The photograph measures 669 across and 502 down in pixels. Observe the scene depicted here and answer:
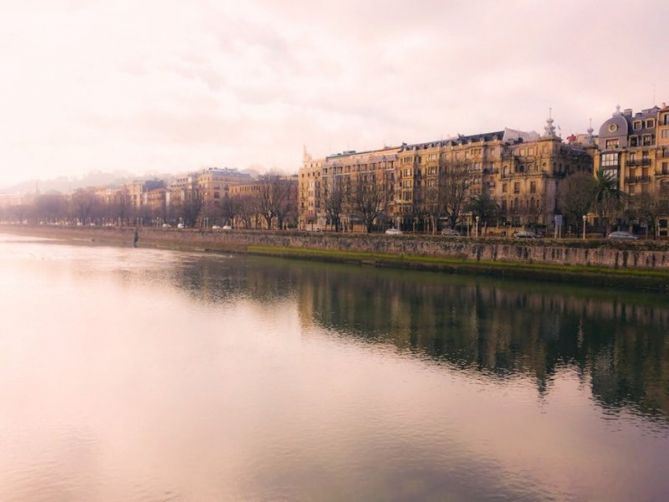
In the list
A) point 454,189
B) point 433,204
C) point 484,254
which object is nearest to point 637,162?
point 454,189

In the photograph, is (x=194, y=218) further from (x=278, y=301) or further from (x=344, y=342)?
(x=344, y=342)

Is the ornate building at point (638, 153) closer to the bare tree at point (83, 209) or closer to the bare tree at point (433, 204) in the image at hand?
the bare tree at point (433, 204)

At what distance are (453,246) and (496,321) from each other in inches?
1164

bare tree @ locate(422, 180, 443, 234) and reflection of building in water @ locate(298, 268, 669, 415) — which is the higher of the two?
bare tree @ locate(422, 180, 443, 234)

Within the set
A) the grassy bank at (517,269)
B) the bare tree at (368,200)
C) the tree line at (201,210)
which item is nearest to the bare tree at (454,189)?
the bare tree at (368,200)

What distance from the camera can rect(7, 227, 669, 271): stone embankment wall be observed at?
5109cm

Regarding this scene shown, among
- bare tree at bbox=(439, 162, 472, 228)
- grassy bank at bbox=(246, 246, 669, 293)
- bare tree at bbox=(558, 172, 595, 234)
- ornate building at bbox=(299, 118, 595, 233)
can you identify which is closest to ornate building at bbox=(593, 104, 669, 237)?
bare tree at bbox=(558, 172, 595, 234)

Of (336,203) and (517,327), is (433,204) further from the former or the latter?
(517,327)

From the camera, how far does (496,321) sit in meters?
36.5

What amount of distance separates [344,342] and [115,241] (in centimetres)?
11399

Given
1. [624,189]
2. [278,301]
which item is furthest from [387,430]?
[624,189]

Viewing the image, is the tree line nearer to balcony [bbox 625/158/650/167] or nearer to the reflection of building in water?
balcony [bbox 625/158/650/167]

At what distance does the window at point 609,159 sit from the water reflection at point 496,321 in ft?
111

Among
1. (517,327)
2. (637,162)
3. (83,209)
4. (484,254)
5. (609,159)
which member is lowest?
(517,327)
